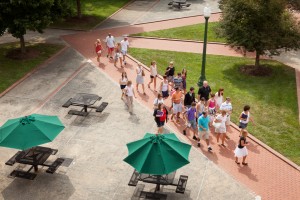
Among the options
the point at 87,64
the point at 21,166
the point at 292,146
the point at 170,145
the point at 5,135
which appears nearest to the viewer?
the point at 170,145

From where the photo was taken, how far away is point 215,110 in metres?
17.1

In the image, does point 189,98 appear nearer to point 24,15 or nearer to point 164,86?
point 164,86

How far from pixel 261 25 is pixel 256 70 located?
9.97 feet

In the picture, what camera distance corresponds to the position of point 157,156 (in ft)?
39.2

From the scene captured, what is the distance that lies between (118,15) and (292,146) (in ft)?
73.8

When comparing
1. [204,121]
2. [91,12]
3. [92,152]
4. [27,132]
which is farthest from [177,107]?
[91,12]

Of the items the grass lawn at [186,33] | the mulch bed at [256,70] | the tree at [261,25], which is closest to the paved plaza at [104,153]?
the mulch bed at [256,70]

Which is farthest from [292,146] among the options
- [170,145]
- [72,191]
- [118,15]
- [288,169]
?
[118,15]

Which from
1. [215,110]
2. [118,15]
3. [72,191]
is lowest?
[72,191]

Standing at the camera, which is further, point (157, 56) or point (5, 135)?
point (157, 56)

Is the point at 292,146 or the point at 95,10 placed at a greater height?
the point at 95,10

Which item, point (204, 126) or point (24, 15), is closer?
point (204, 126)

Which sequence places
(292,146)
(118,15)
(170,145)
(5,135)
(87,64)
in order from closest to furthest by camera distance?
(170,145) < (5,135) < (292,146) < (87,64) < (118,15)

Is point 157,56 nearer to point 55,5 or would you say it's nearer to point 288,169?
point 55,5
